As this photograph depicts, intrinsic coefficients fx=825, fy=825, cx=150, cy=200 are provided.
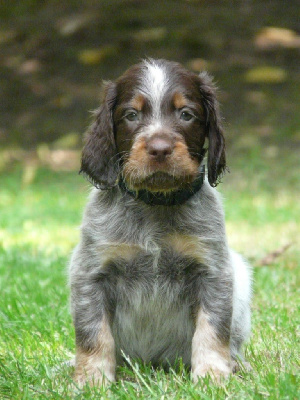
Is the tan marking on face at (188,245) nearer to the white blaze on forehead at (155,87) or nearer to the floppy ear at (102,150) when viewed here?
the floppy ear at (102,150)

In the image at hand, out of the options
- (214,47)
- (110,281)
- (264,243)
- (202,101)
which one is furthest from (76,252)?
(214,47)

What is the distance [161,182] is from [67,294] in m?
2.38

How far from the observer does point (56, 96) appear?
750 inches

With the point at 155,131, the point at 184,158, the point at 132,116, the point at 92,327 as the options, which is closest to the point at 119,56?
the point at 132,116

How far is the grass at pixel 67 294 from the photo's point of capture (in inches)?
165

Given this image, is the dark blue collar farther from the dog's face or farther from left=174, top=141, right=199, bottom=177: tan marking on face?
left=174, top=141, right=199, bottom=177: tan marking on face

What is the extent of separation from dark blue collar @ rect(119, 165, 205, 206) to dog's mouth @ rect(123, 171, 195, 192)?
0.15m

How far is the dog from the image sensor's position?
4.65 meters

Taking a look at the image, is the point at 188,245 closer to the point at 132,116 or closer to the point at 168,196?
the point at 168,196

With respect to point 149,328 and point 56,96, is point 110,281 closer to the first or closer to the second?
point 149,328

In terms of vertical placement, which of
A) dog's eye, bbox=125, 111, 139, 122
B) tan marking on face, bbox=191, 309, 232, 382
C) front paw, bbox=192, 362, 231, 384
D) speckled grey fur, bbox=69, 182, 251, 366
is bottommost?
front paw, bbox=192, 362, 231, 384

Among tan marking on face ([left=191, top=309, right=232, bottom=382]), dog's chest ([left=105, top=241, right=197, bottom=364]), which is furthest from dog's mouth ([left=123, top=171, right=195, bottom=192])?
tan marking on face ([left=191, top=309, right=232, bottom=382])

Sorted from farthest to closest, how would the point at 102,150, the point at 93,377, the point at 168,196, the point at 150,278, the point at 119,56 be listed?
the point at 119,56 < the point at 102,150 < the point at 168,196 < the point at 150,278 < the point at 93,377

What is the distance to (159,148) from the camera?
452 centimetres
